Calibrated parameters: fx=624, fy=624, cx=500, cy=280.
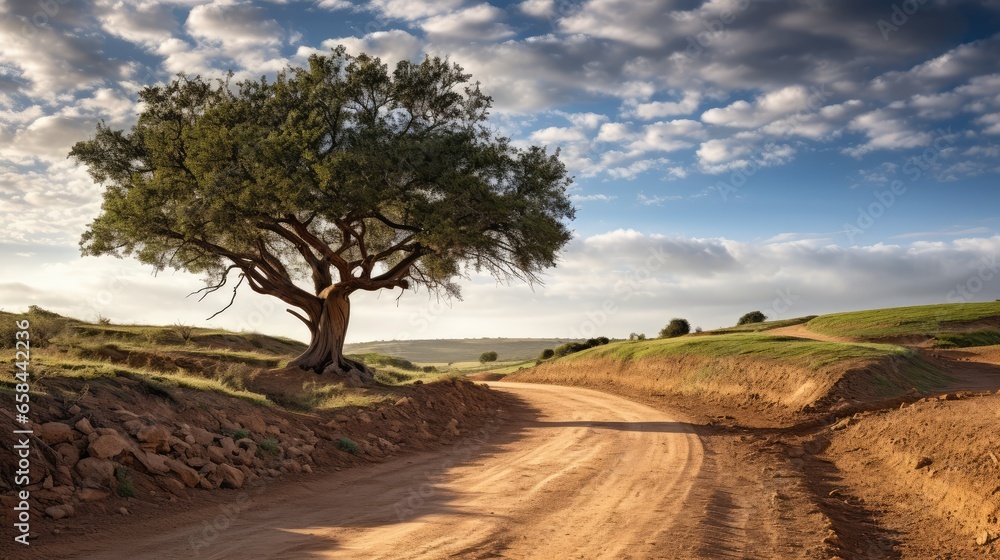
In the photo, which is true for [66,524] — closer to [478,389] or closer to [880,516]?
[880,516]

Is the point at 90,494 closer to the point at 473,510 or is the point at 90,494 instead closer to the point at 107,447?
the point at 107,447

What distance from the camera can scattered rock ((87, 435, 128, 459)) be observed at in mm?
9367

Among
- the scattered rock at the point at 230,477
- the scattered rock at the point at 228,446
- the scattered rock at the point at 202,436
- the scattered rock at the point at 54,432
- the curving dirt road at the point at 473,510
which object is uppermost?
the scattered rock at the point at 54,432

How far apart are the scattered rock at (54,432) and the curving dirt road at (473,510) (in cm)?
223

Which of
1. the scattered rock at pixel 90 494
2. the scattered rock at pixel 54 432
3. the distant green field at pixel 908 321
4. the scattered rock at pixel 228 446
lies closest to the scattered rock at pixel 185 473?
the scattered rock at pixel 228 446

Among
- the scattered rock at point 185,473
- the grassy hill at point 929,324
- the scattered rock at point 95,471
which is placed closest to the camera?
the scattered rock at point 95,471

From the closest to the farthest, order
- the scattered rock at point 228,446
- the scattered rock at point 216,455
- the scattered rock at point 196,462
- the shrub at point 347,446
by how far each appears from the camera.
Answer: the scattered rock at point 196,462 → the scattered rock at point 216,455 → the scattered rock at point 228,446 → the shrub at point 347,446

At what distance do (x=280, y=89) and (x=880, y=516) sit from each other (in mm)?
22727

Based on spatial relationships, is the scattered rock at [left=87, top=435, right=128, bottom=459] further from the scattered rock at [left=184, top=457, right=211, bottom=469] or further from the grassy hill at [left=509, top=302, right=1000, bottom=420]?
the grassy hill at [left=509, top=302, right=1000, bottom=420]

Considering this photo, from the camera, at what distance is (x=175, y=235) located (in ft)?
81.7

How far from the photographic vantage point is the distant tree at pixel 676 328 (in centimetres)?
4569

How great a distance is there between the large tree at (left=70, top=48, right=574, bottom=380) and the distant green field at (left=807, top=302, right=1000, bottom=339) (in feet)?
69.8

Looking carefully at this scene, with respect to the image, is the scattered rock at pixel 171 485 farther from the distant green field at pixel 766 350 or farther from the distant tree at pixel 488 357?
the distant tree at pixel 488 357

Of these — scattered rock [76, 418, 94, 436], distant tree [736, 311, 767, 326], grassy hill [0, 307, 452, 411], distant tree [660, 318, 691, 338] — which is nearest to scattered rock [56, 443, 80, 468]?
scattered rock [76, 418, 94, 436]
